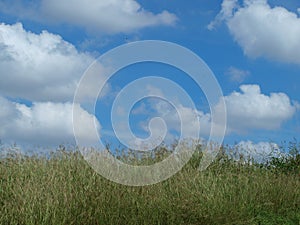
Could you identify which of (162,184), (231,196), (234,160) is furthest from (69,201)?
(234,160)

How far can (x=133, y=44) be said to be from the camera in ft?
28.8

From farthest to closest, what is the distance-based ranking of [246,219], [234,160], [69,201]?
[234,160]
[246,219]
[69,201]

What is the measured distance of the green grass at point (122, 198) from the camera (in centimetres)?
710

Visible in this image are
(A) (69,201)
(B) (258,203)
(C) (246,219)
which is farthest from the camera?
(B) (258,203)

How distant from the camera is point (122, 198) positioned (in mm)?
7629

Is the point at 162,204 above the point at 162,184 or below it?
below

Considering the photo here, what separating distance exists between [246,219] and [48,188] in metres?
2.92

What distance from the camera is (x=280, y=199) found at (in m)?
8.98

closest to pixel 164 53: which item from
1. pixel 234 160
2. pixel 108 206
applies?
pixel 108 206

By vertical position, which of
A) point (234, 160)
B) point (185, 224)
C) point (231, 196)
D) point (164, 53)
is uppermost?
point (164, 53)

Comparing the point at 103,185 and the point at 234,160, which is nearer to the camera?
the point at 103,185

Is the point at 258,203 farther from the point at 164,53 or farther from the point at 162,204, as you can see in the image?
the point at 164,53

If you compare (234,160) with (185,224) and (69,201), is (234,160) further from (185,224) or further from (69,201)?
(69,201)

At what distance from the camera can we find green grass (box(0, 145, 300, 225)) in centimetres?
710
